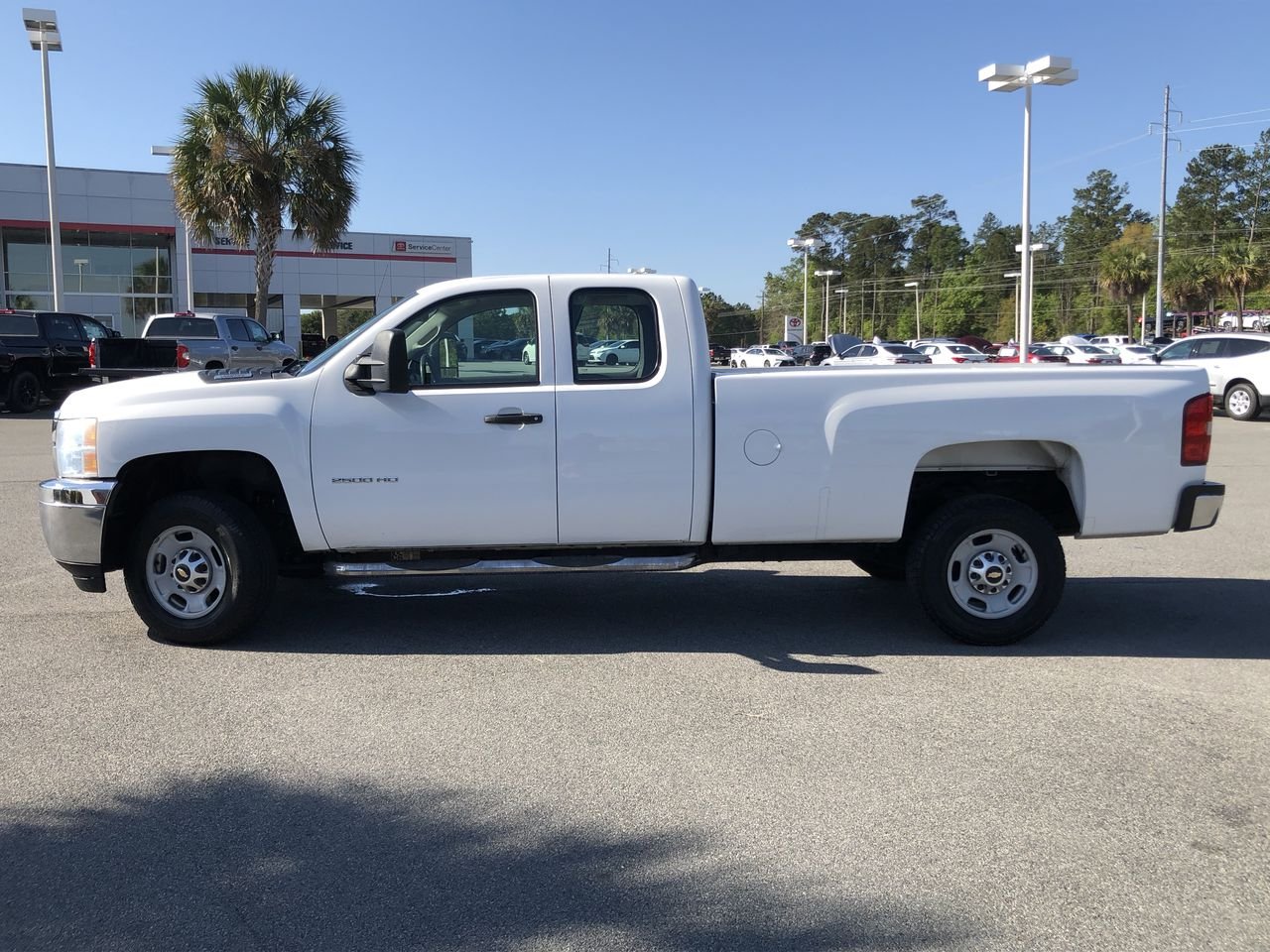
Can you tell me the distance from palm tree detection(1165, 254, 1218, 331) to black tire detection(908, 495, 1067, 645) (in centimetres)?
7145

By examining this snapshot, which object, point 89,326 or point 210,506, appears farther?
point 89,326

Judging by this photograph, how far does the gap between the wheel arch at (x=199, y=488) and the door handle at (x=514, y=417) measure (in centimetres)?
124

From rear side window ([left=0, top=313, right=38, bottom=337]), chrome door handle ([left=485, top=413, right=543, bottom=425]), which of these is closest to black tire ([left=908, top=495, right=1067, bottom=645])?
chrome door handle ([left=485, top=413, right=543, bottom=425])

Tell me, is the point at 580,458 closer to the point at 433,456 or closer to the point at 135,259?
the point at 433,456

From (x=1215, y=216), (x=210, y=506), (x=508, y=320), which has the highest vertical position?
(x=1215, y=216)

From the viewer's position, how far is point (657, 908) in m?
3.20

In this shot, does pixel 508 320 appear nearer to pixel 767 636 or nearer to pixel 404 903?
pixel 767 636

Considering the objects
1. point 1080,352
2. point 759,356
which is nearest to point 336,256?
point 759,356

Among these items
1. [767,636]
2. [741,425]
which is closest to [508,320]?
[741,425]

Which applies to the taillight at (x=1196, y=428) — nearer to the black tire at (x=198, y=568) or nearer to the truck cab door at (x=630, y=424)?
the truck cab door at (x=630, y=424)

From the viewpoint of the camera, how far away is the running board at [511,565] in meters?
5.75

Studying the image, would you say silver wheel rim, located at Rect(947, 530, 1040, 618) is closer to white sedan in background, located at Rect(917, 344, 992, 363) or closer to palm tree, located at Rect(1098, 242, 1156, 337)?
white sedan in background, located at Rect(917, 344, 992, 363)

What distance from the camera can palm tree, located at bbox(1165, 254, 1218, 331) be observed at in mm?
69000

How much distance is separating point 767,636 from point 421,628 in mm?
2033
